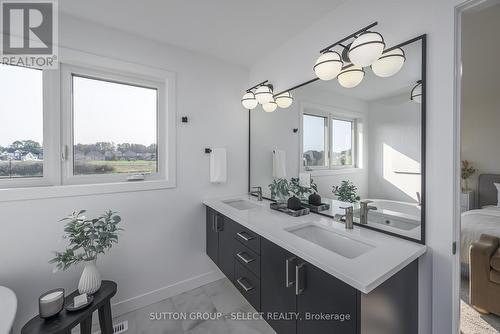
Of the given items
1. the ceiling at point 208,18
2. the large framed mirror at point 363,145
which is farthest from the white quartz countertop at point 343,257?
the ceiling at point 208,18

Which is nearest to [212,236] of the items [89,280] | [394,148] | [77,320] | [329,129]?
[89,280]

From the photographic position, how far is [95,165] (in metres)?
1.92

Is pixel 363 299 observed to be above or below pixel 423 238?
below

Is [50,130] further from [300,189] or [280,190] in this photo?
[300,189]

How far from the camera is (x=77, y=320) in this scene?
126cm

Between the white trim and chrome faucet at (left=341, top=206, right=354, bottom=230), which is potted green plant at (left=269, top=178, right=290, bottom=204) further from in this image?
the white trim

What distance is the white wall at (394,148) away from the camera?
4.03ft

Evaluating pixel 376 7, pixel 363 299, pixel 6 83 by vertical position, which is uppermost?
pixel 376 7

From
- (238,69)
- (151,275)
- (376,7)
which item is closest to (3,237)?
(151,275)

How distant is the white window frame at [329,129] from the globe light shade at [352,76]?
24 cm

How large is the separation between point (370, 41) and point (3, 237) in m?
2.75

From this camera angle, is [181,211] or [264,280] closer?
[264,280]

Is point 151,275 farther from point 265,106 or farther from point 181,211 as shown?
point 265,106

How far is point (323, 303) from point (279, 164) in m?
Answer: 1.42
